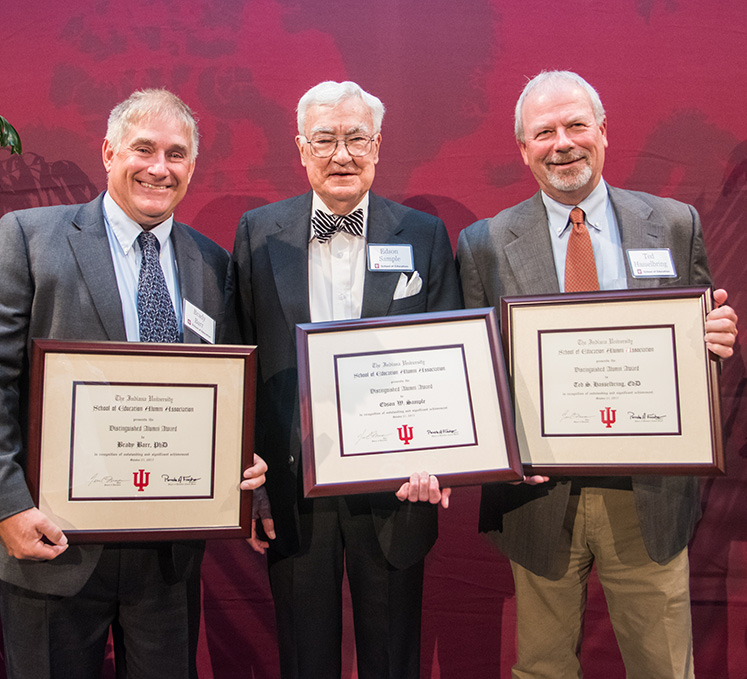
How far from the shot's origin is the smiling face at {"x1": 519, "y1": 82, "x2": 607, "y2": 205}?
6.04 ft

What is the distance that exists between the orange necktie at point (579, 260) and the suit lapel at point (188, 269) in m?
1.02

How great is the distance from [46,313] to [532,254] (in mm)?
1293

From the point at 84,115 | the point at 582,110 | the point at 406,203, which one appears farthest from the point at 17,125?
the point at 582,110

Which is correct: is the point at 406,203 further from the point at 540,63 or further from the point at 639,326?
the point at 639,326

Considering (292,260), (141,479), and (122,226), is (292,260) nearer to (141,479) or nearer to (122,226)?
(122,226)

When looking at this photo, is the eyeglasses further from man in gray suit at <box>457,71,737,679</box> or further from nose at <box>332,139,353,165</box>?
man in gray suit at <box>457,71,737,679</box>

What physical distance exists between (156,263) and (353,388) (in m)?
0.62

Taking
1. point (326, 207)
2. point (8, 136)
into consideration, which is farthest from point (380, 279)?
point (8, 136)

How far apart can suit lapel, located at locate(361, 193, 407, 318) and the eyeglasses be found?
0.19m

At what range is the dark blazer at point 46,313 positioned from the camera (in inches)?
56.8
